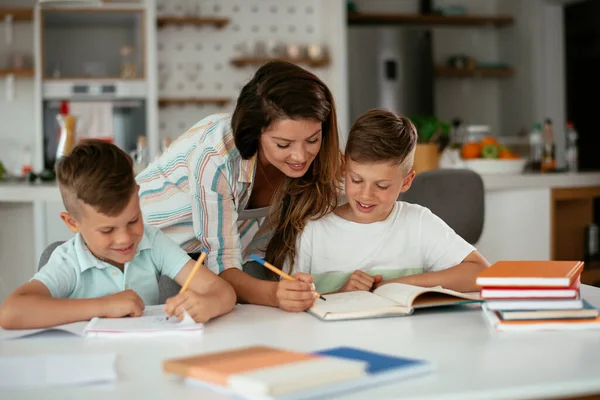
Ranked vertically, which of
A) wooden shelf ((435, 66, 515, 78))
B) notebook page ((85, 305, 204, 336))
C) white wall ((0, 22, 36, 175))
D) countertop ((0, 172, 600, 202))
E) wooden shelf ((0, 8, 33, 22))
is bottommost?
notebook page ((85, 305, 204, 336))

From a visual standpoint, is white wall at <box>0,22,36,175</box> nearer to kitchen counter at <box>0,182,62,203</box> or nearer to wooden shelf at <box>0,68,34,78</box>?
wooden shelf at <box>0,68,34,78</box>

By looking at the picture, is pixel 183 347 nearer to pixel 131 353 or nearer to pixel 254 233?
pixel 131 353

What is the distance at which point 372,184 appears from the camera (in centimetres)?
182

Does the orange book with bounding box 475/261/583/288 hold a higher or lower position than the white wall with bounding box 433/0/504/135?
lower

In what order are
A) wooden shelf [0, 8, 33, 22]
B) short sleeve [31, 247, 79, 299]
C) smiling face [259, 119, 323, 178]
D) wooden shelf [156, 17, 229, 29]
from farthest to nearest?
wooden shelf [156, 17, 229, 29] → wooden shelf [0, 8, 33, 22] → smiling face [259, 119, 323, 178] → short sleeve [31, 247, 79, 299]

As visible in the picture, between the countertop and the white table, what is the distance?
2.26 metres

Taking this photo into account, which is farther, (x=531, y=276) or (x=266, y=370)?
(x=531, y=276)

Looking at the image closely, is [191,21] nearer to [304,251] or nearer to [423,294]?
[304,251]

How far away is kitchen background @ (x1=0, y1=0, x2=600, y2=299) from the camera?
18.5 ft

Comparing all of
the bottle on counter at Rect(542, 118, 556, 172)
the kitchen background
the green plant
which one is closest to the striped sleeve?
the green plant

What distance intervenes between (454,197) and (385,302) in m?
1.72

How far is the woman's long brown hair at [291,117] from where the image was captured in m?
1.74

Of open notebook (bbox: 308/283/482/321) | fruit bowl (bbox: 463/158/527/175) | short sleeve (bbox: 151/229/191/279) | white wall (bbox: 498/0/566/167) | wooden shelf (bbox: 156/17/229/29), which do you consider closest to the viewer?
open notebook (bbox: 308/283/482/321)

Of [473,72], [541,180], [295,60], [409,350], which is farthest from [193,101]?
[409,350]
